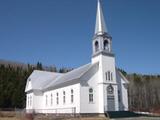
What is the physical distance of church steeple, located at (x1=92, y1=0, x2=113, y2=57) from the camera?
34.9 m

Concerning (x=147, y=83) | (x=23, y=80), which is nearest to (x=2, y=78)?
(x=23, y=80)

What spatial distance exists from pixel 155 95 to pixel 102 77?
57704mm

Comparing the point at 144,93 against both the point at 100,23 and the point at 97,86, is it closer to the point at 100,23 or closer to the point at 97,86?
the point at 100,23

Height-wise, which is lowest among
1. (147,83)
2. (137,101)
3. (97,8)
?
(137,101)

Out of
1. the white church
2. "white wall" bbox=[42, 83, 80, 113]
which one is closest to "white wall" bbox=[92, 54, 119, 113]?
the white church

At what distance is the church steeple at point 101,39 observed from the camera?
3491cm

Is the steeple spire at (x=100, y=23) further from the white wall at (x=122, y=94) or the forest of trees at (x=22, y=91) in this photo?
the forest of trees at (x=22, y=91)

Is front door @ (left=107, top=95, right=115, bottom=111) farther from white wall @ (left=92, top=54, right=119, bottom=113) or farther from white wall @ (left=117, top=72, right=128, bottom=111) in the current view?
white wall @ (left=117, top=72, right=128, bottom=111)

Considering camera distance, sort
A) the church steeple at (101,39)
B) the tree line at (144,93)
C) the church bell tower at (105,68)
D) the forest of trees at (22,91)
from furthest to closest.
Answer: the tree line at (144,93) < the forest of trees at (22,91) < the church steeple at (101,39) < the church bell tower at (105,68)

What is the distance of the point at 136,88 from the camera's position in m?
84.9

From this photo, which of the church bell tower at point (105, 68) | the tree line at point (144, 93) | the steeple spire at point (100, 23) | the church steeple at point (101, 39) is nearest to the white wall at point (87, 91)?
the church bell tower at point (105, 68)

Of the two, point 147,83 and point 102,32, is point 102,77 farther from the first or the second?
point 147,83

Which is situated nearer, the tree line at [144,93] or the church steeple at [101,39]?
the church steeple at [101,39]

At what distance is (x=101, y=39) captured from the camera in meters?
35.1
